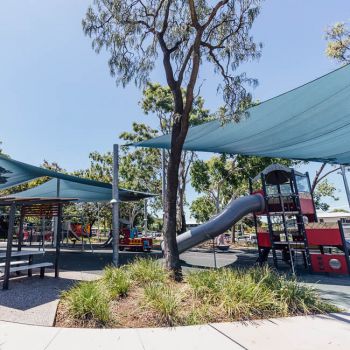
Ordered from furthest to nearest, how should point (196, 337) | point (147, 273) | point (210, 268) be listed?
1. point (210, 268)
2. point (147, 273)
3. point (196, 337)

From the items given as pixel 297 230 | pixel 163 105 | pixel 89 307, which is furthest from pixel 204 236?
pixel 163 105

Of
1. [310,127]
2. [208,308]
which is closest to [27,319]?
[208,308]

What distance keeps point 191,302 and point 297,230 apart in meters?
5.74

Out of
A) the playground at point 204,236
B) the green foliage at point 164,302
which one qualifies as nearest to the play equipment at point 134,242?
the playground at point 204,236

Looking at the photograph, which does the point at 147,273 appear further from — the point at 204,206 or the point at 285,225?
the point at 204,206

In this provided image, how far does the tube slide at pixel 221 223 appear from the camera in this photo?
8555 mm

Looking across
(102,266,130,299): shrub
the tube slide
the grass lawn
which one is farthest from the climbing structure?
(102,266,130,299): shrub

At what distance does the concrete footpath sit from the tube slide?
5028mm

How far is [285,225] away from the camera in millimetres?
7848

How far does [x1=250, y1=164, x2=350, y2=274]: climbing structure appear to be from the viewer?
23.5 ft

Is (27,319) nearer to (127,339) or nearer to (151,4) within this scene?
(127,339)

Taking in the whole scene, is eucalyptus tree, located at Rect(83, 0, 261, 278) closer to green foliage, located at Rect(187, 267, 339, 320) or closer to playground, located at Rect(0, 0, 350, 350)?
playground, located at Rect(0, 0, 350, 350)

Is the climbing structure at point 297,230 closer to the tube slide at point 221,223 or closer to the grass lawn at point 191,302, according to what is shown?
the tube slide at point 221,223

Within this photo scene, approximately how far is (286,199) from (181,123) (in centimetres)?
479
